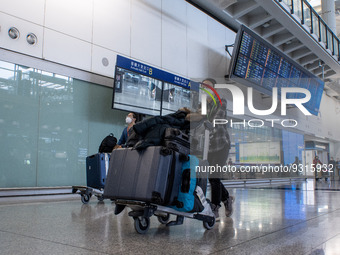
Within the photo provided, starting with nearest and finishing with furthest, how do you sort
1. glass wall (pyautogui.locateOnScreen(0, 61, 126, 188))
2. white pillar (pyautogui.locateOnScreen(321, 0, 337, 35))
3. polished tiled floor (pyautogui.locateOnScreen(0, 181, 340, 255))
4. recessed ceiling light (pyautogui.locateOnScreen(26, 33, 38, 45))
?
polished tiled floor (pyautogui.locateOnScreen(0, 181, 340, 255))
glass wall (pyautogui.locateOnScreen(0, 61, 126, 188))
recessed ceiling light (pyautogui.locateOnScreen(26, 33, 38, 45))
white pillar (pyautogui.locateOnScreen(321, 0, 337, 35))

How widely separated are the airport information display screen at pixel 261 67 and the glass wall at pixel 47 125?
401 cm

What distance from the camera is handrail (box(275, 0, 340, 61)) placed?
372 inches

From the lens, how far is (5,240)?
6.80 ft

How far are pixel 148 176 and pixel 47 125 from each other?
4.39 metres

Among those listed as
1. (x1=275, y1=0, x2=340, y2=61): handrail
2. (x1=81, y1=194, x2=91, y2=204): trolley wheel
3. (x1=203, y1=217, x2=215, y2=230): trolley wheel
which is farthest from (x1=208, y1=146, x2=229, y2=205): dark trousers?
(x1=275, y1=0, x2=340, y2=61): handrail

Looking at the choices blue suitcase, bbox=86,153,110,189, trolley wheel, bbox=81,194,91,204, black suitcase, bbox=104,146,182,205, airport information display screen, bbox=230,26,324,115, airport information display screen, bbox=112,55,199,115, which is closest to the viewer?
black suitcase, bbox=104,146,182,205

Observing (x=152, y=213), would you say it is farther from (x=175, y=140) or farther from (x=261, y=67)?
(x=261, y=67)

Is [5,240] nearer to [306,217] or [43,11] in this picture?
[306,217]

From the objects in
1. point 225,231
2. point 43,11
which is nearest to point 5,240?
point 225,231

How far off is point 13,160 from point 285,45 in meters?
10.2

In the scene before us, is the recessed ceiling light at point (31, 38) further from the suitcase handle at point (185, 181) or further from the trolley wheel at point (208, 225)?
the trolley wheel at point (208, 225)

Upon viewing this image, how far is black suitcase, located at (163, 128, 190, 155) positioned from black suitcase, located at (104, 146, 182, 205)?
0.20 feet

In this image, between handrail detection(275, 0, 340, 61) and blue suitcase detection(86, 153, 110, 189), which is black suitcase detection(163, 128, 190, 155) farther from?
handrail detection(275, 0, 340, 61)

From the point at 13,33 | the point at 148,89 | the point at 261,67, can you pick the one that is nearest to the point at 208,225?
the point at 13,33
